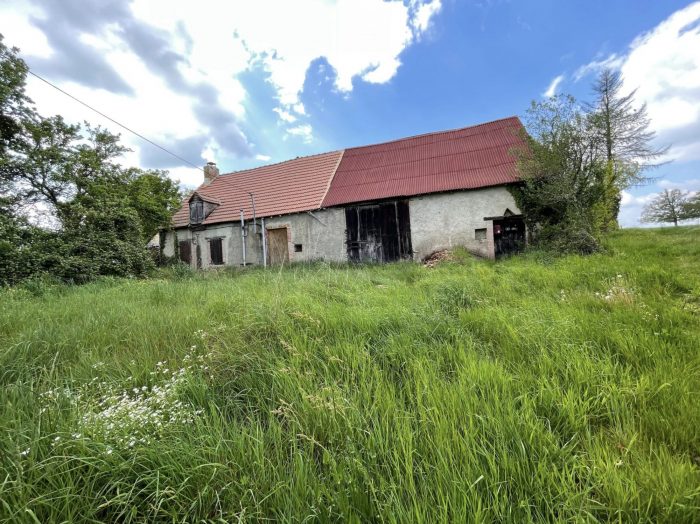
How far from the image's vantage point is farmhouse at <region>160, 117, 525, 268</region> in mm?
11578

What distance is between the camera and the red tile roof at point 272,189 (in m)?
14.8

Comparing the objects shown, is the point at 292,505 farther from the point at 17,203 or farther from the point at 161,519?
the point at 17,203

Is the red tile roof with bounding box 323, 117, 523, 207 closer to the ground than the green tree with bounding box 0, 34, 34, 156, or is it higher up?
closer to the ground

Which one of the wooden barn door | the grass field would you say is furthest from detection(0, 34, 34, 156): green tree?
the grass field

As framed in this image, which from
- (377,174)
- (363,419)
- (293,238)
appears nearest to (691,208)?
(377,174)

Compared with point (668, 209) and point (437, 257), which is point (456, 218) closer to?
point (437, 257)

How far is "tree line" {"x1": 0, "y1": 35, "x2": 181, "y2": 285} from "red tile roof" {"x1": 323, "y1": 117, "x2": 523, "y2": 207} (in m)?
9.00

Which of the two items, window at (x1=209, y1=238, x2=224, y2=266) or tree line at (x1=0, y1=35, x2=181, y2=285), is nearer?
tree line at (x1=0, y1=35, x2=181, y2=285)

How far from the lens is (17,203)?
14.6 meters

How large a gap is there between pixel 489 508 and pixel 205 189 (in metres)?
20.6

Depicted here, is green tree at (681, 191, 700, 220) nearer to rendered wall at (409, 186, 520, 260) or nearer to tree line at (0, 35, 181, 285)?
rendered wall at (409, 186, 520, 260)

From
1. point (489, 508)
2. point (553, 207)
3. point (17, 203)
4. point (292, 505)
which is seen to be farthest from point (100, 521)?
point (17, 203)

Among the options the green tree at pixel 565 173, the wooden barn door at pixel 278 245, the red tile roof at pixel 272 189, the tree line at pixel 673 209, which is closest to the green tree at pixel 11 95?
the red tile roof at pixel 272 189

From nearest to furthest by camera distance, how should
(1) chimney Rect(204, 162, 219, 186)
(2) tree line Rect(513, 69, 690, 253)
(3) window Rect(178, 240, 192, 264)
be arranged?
(2) tree line Rect(513, 69, 690, 253)
(3) window Rect(178, 240, 192, 264)
(1) chimney Rect(204, 162, 219, 186)
